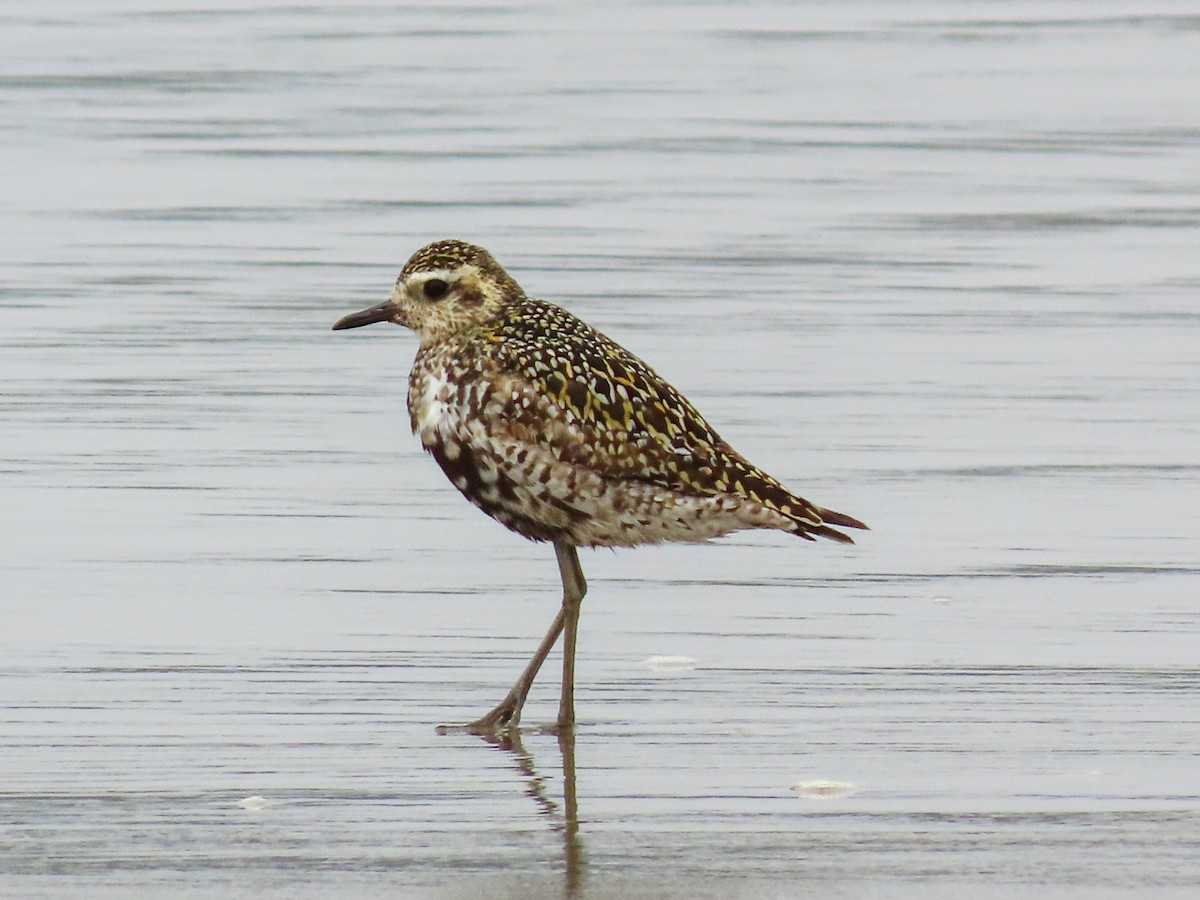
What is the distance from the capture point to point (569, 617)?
21.1 feet

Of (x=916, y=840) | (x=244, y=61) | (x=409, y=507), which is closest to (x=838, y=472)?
(x=409, y=507)

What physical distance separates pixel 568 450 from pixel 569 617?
41 centimetres

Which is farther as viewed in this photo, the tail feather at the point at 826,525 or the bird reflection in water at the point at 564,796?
the tail feather at the point at 826,525

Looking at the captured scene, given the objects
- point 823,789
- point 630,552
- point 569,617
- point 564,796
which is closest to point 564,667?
point 569,617

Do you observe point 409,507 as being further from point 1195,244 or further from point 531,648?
point 1195,244

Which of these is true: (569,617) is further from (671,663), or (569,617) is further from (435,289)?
(435,289)

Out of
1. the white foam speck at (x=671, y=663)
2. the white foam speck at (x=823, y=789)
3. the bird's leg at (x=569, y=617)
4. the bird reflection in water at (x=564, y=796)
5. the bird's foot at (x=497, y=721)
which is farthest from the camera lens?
the white foam speck at (x=671, y=663)

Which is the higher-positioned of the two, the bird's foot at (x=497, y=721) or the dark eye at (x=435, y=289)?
the dark eye at (x=435, y=289)

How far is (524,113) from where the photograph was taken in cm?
1761

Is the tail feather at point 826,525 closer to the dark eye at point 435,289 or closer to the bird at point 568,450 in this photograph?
the bird at point 568,450

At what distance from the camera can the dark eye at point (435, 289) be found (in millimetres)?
6613

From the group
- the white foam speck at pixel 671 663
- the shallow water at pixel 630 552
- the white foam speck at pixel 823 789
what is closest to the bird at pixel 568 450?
the white foam speck at pixel 671 663

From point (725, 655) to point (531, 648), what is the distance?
1.65ft

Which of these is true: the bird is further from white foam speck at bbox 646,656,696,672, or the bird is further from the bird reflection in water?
white foam speck at bbox 646,656,696,672
